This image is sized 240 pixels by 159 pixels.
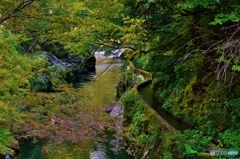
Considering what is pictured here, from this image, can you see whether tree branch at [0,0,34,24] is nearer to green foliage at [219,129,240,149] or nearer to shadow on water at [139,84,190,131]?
green foliage at [219,129,240,149]

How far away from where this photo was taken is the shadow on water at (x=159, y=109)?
11551 mm

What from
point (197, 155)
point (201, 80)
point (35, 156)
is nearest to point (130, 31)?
point (201, 80)

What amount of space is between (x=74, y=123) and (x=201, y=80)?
183 inches

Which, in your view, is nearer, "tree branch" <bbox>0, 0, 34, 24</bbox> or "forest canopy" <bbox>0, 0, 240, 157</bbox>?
"tree branch" <bbox>0, 0, 34, 24</bbox>

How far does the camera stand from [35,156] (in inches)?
564

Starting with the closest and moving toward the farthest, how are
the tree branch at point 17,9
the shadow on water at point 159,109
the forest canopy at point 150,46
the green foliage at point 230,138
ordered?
the tree branch at point 17,9 < the forest canopy at point 150,46 < the green foliage at point 230,138 < the shadow on water at point 159,109

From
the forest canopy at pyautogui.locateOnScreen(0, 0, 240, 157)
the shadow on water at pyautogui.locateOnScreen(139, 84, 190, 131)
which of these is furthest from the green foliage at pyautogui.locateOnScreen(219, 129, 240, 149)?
the shadow on water at pyautogui.locateOnScreen(139, 84, 190, 131)

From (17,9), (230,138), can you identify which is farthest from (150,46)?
(17,9)

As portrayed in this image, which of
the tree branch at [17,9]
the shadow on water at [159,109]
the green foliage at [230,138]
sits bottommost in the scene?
the shadow on water at [159,109]

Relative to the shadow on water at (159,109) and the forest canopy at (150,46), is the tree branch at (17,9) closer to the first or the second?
the forest canopy at (150,46)

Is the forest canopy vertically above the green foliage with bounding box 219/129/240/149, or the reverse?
the forest canopy

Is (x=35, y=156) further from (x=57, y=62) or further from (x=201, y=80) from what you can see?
(x=57, y=62)

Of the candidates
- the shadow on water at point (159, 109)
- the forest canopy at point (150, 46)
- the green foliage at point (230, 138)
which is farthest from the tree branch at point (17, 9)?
the shadow on water at point (159, 109)

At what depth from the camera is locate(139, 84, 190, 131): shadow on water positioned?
11551 millimetres
